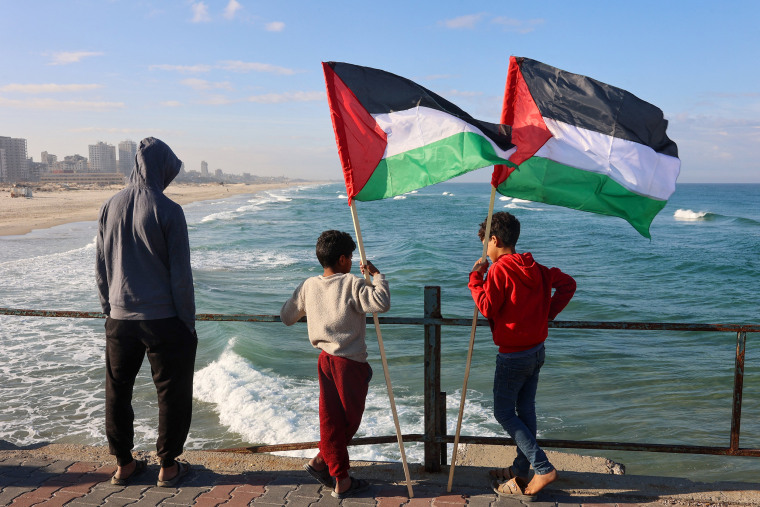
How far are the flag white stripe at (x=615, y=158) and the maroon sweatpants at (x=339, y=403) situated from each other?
1.61m

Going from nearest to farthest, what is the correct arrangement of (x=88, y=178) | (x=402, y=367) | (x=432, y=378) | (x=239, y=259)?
(x=432, y=378), (x=402, y=367), (x=239, y=259), (x=88, y=178)

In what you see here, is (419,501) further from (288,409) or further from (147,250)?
(288,409)

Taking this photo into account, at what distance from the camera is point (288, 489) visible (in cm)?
340

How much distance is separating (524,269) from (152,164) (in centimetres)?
207

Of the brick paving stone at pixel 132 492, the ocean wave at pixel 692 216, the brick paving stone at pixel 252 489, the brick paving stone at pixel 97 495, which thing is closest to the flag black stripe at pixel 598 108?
the brick paving stone at pixel 252 489

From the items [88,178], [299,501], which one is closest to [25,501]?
[299,501]

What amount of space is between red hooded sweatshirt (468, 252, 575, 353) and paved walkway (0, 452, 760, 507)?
0.90 metres

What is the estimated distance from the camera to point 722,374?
10117 mm

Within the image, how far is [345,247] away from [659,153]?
1.86m

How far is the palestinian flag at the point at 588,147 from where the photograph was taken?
132 inches

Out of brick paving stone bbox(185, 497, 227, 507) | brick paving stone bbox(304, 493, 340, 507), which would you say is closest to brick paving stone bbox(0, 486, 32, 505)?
brick paving stone bbox(185, 497, 227, 507)

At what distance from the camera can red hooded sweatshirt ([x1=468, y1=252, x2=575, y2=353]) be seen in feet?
10.2

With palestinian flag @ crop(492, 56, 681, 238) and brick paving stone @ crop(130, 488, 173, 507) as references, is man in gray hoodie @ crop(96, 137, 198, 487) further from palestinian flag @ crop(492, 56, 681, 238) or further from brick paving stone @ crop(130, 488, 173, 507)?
palestinian flag @ crop(492, 56, 681, 238)

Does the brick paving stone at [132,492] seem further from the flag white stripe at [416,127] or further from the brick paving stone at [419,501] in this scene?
the flag white stripe at [416,127]
